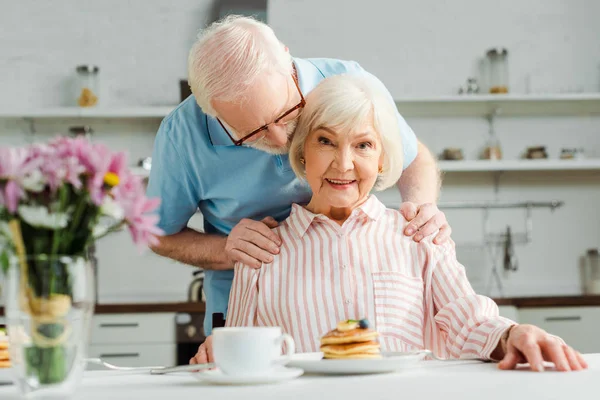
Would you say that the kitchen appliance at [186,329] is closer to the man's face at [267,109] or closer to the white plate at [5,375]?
the man's face at [267,109]

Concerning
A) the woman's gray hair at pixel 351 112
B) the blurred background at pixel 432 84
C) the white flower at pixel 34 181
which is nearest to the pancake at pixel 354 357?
the white flower at pixel 34 181

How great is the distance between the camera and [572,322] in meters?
3.91

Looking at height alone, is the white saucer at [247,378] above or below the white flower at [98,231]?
below

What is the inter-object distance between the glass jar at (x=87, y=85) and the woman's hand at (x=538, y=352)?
11.9 feet

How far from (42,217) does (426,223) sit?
1.11 m

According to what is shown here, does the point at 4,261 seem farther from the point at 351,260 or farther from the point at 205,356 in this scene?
the point at 351,260

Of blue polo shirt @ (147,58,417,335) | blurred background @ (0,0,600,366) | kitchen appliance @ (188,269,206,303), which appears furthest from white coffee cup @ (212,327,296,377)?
blurred background @ (0,0,600,366)

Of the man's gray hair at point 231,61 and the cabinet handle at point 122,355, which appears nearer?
the man's gray hair at point 231,61

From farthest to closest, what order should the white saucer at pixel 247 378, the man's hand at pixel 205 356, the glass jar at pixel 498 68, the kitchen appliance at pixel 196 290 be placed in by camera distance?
the glass jar at pixel 498 68, the kitchen appliance at pixel 196 290, the man's hand at pixel 205 356, the white saucer at pixel 247 378

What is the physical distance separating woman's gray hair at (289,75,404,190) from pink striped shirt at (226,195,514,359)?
0.15 m

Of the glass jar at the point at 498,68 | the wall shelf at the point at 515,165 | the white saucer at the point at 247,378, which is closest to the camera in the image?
the white saucer at the point at 247,378

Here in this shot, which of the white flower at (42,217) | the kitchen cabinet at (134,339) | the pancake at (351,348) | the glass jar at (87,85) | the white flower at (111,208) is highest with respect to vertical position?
the glass jar at (87,85)

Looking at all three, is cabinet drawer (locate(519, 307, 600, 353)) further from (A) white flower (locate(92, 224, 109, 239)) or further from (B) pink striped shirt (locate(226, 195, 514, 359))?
(A) white flower (locate(92, 224, 109, 239))

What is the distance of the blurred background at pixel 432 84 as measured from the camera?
14.9 ft
